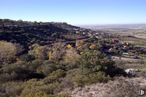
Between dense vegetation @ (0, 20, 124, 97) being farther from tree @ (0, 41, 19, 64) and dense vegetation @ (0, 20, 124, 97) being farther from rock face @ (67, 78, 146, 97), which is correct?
rock face @ (67, 78, 146, 97)

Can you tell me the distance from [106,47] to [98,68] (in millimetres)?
44221

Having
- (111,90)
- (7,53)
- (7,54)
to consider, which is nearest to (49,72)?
(111,90)

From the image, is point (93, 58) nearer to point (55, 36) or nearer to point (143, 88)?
point (143, 88)

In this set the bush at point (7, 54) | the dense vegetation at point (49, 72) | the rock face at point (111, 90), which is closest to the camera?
the rock face at point (111, 90)

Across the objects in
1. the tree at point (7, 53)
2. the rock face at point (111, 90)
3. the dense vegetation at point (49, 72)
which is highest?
the rock face at point (111, 90)

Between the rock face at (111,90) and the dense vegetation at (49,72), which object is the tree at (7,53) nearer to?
the dense vegetation at (49,72)

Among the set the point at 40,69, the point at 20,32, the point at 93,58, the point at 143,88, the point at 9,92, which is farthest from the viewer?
the point at 20,32

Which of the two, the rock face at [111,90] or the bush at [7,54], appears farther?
the bush at [7,54]

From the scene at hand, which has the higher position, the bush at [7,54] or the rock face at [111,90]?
the rock face at [111,90]

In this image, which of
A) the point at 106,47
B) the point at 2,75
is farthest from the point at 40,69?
the point at 106,47

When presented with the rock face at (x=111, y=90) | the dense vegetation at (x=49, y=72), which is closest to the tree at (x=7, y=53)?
the dense vegetation at (x=49, y=72)

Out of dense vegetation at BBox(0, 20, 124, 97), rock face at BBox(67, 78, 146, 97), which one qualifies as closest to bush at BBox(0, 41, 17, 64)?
dense vegetation at BBox(0, 20, 124, 97)

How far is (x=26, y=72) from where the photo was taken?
97.9 ft

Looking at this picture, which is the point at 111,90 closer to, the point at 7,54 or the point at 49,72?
the point at 49,72
